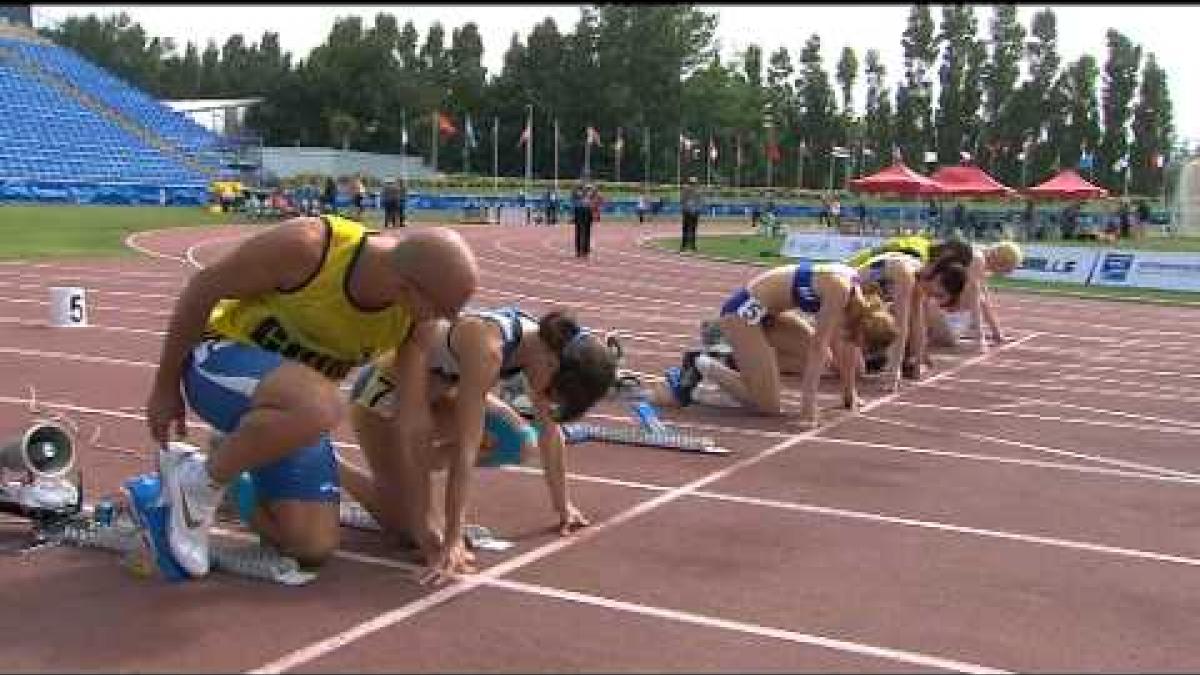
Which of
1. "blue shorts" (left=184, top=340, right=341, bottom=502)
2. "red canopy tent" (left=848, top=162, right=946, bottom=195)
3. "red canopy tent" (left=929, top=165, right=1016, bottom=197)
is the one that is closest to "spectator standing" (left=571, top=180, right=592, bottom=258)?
"red canopy tent" (left=848, top=162, right=946, bottom=195)

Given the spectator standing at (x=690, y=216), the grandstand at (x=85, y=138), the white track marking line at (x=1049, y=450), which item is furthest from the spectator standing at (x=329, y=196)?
the white track marking line at (x=1049, y=450)

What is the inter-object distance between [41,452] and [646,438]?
378cm

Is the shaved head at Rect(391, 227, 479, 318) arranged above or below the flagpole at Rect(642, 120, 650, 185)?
below

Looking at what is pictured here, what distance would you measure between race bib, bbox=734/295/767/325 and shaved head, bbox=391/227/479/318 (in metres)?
5.29

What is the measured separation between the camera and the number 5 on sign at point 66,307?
1398 cm

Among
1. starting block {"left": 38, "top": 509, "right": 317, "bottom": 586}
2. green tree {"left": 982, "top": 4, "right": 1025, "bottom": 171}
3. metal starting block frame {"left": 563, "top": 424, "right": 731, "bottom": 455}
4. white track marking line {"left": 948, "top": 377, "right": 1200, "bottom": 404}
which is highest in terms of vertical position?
green tree {"left": 982, "top": 4, "right": 1025, "bottom": 171}

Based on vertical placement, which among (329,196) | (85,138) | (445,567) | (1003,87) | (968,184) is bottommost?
(445,567)

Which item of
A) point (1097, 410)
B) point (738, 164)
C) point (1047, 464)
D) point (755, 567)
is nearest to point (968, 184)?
point (1097, 410)

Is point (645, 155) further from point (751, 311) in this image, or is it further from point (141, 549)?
point (141, 549)

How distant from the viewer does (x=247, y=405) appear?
17.4 feet

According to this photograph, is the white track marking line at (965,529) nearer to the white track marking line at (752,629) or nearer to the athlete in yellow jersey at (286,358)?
the white track marking line at (752,629)

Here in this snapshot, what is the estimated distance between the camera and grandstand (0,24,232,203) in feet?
178

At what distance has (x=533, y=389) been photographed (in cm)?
588

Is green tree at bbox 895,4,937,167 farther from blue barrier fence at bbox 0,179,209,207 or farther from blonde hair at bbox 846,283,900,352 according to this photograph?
blonde hair at bbox 846,283,900,352
